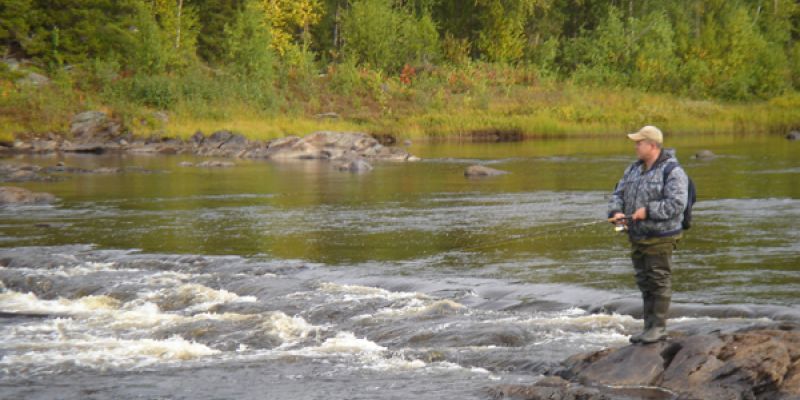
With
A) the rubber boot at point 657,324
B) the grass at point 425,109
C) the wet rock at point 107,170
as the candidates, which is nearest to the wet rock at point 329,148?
the grass at point 425,109

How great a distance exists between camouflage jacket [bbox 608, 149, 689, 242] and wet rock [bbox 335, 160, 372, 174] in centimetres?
2904

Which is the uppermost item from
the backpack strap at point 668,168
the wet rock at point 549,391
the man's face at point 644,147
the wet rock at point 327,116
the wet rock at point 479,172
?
the man's face at point 644,147

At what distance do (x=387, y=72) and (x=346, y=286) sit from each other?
5642 cm

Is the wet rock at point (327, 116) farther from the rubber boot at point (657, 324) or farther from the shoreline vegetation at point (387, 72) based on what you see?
the rubber boot at point (657, 324)

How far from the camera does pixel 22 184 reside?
33.5 metres

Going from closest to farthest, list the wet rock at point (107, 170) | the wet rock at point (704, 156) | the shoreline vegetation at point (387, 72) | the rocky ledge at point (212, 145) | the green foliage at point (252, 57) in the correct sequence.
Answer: the wet rock at point (107, 170)
the wet rock at point (704, 156)
the rocky ledge at point (212, 145)
the shoreline vegetation at point (387, 72)
the green foliage at point (252, 57)

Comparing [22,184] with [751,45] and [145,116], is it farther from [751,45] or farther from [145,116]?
[751,45]

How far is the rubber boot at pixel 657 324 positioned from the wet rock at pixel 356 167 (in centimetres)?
2917

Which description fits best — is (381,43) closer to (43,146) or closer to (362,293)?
(43,146)

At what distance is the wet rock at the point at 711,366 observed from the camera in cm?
867

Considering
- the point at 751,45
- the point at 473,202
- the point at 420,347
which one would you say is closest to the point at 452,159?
the point at 473,202

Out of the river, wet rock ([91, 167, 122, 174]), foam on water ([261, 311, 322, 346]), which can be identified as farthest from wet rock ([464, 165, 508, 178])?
foam on water ([261, 311, 322, 346])

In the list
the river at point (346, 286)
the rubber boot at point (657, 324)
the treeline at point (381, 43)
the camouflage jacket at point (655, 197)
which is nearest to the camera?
the camouflage jacket at point (655, 197)

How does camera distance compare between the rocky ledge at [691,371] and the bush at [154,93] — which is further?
the bush at [154,93]
